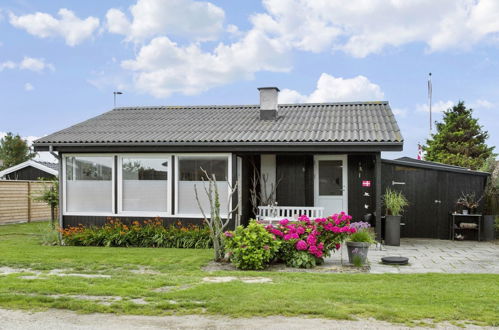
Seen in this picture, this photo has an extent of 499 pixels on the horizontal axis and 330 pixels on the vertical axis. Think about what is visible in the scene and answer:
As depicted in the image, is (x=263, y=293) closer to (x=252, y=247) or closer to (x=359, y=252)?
(x=252, y=247)

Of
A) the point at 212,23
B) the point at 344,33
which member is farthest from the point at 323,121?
the point at 212,23

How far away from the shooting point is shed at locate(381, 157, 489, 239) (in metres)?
13.2

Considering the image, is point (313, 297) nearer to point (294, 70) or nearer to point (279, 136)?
point (279, 136)

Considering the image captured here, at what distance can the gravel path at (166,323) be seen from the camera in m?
4.96

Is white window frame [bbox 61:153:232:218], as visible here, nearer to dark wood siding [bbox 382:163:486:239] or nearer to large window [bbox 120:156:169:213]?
large window [bbox 120:156:169:213]

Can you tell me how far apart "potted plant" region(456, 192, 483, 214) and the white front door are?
3.08m

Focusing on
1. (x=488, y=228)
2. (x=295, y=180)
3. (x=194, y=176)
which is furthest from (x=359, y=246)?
(x=488, y=228)

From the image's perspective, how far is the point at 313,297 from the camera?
19.6ft

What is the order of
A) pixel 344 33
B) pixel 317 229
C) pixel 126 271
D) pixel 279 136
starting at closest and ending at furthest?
1. pixel 126 271
2. pixel 317 229
3. pixel 279 136
4. pixel 344 33

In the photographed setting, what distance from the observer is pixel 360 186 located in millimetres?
12953

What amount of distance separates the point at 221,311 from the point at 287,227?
3752 mm

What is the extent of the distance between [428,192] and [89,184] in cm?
885

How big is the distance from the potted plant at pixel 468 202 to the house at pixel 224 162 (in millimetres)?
2438

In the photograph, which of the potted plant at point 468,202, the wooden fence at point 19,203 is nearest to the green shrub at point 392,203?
the potted plant at point 468,202
